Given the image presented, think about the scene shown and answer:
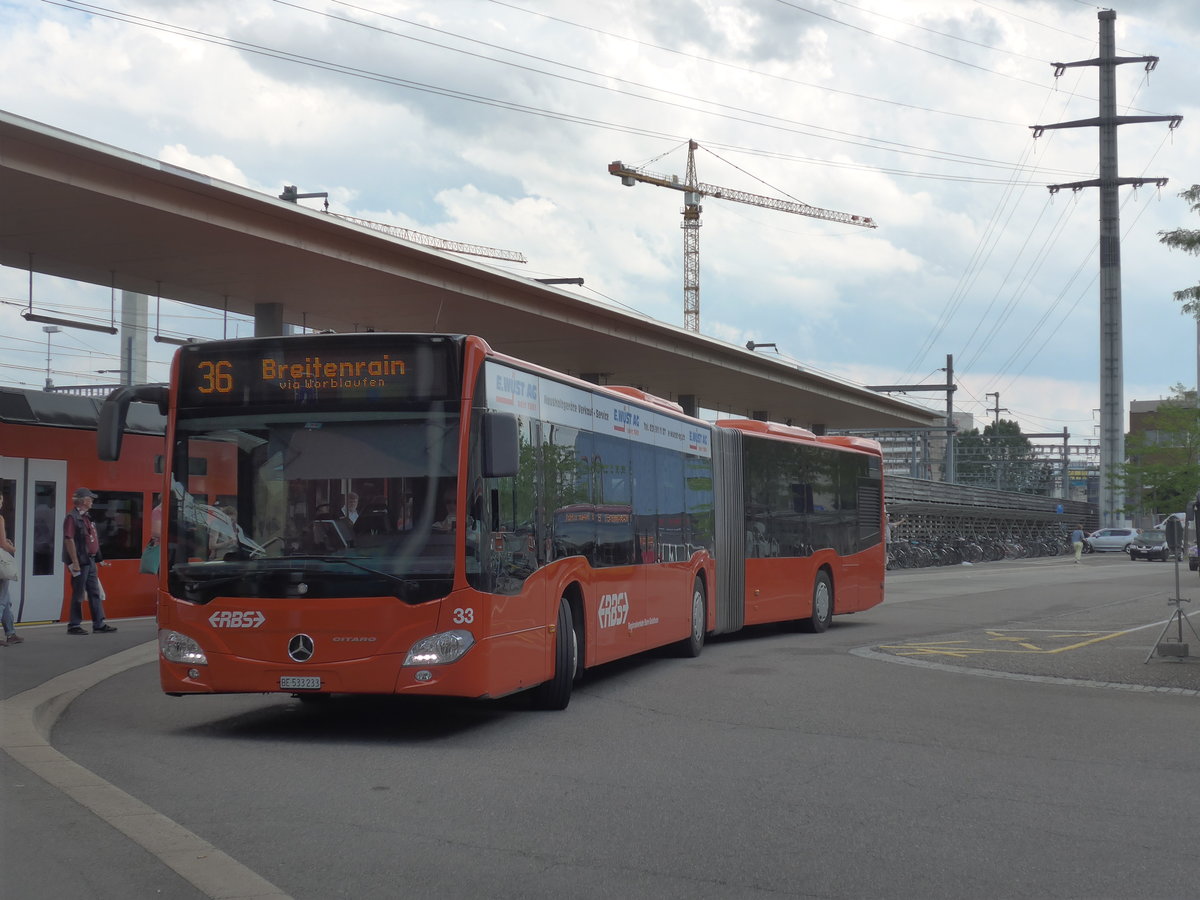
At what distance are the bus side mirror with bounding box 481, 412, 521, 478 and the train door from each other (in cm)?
1134

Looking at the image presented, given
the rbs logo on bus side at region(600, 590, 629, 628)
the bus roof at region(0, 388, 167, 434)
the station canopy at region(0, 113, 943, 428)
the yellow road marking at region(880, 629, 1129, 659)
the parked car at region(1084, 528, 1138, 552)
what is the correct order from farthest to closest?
the parked car at region(1084, 528, 1138, 552) → the station canopy at region(0, 113, 943, 428) → the bus roof at region(0, 388, 167, 434) → the yellow road marking at region(880, 629, 1129, 659) → the rbs logo on bus side at region(600, 590, 629, 628)

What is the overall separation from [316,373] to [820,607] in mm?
12283

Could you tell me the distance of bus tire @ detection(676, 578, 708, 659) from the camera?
16047mm

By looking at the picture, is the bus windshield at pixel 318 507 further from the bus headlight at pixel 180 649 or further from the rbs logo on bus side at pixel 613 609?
the rbs logo on bus side at pixel 613 609

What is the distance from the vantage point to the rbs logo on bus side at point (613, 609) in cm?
1256

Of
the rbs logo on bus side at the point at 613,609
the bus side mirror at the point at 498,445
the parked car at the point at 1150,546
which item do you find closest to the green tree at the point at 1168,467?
the parked car at the point at 1150,546

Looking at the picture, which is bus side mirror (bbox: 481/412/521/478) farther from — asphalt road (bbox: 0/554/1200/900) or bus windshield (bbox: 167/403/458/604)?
asphalt road (bbox: 0/554/1200/900)

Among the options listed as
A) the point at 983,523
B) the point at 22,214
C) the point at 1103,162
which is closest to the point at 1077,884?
the point at 22,214

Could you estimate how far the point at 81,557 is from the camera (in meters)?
16.6

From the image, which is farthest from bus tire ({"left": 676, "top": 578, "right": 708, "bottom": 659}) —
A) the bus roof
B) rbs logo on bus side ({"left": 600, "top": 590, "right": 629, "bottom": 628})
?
the bus roof

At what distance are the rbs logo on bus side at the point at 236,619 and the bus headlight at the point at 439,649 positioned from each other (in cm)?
106

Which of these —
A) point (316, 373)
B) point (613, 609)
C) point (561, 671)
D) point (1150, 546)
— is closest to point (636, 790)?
point (561, 671)

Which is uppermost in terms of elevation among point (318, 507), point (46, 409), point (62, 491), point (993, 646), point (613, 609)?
point (46, 409)

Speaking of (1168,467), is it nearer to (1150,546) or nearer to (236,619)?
(1150,546)
